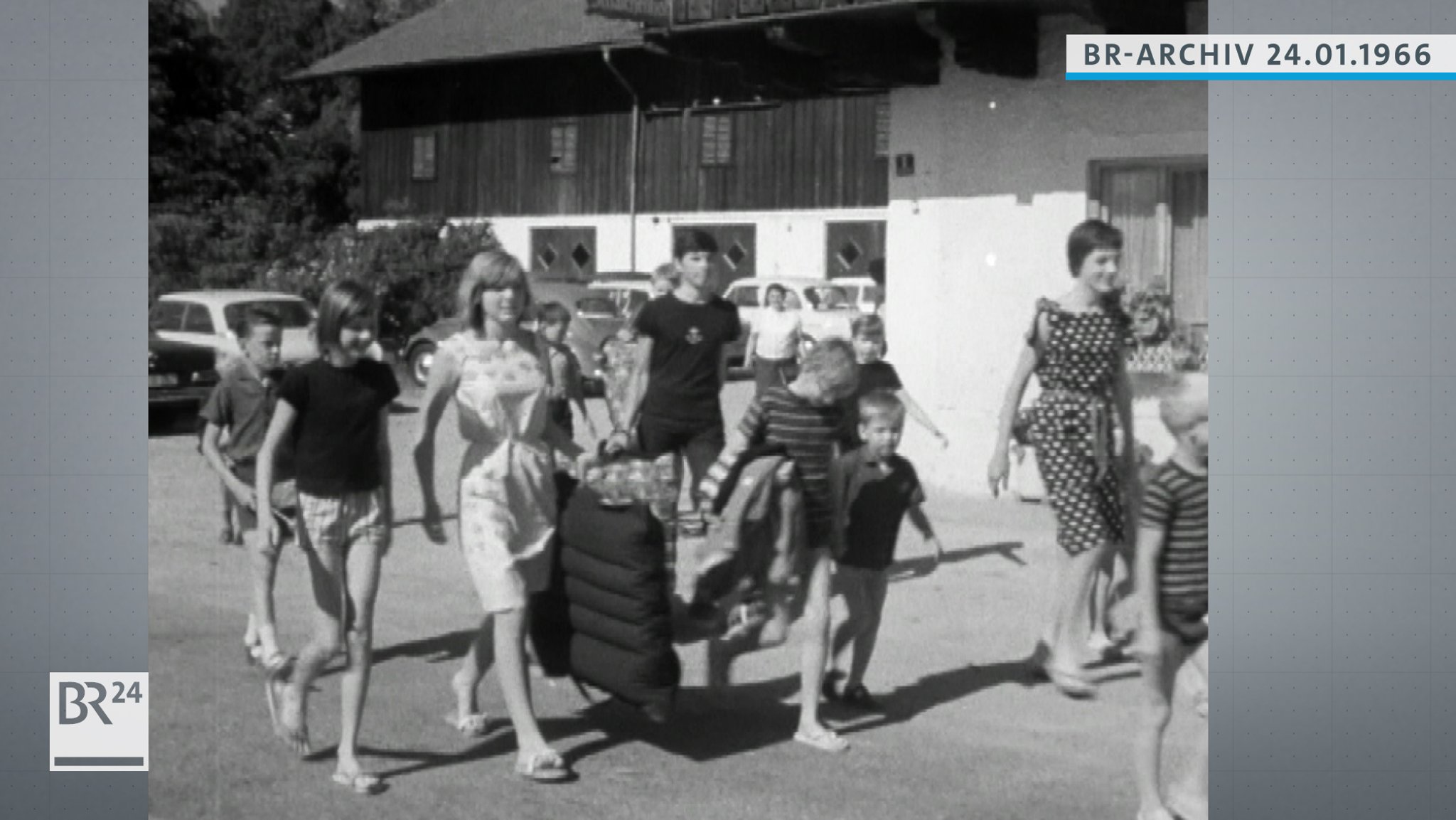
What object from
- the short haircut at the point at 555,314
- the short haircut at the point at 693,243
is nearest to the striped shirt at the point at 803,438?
the short haircut at the point at 693,243

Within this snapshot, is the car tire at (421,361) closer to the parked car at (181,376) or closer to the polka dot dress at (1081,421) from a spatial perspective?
the parked car at (181,376)

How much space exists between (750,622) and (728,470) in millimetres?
440

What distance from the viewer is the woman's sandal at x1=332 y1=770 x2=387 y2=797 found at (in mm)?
4668

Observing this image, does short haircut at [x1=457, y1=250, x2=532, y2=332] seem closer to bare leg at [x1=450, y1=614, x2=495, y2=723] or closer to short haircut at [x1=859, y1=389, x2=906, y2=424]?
bare leg at [x1=450, y1=614, x2=495, y2=723]

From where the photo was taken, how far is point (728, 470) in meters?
4.94

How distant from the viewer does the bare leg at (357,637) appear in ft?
15.0

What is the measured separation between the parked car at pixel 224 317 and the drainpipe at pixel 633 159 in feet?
3.41

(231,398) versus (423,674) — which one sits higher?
(231,398)

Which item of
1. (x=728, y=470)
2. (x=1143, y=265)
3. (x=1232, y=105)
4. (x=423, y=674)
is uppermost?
(x=1232, y=105)

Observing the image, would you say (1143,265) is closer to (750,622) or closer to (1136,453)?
(1136,453)

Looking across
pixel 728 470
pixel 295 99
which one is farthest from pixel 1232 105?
pixel 295 99

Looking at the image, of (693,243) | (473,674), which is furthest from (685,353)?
(473,674)

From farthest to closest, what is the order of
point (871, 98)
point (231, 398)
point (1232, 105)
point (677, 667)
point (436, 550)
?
point (436, 550), point (871, 98), point (231, 398), point (677, 667), point (1232, 105)

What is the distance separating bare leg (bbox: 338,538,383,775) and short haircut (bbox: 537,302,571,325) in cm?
159
